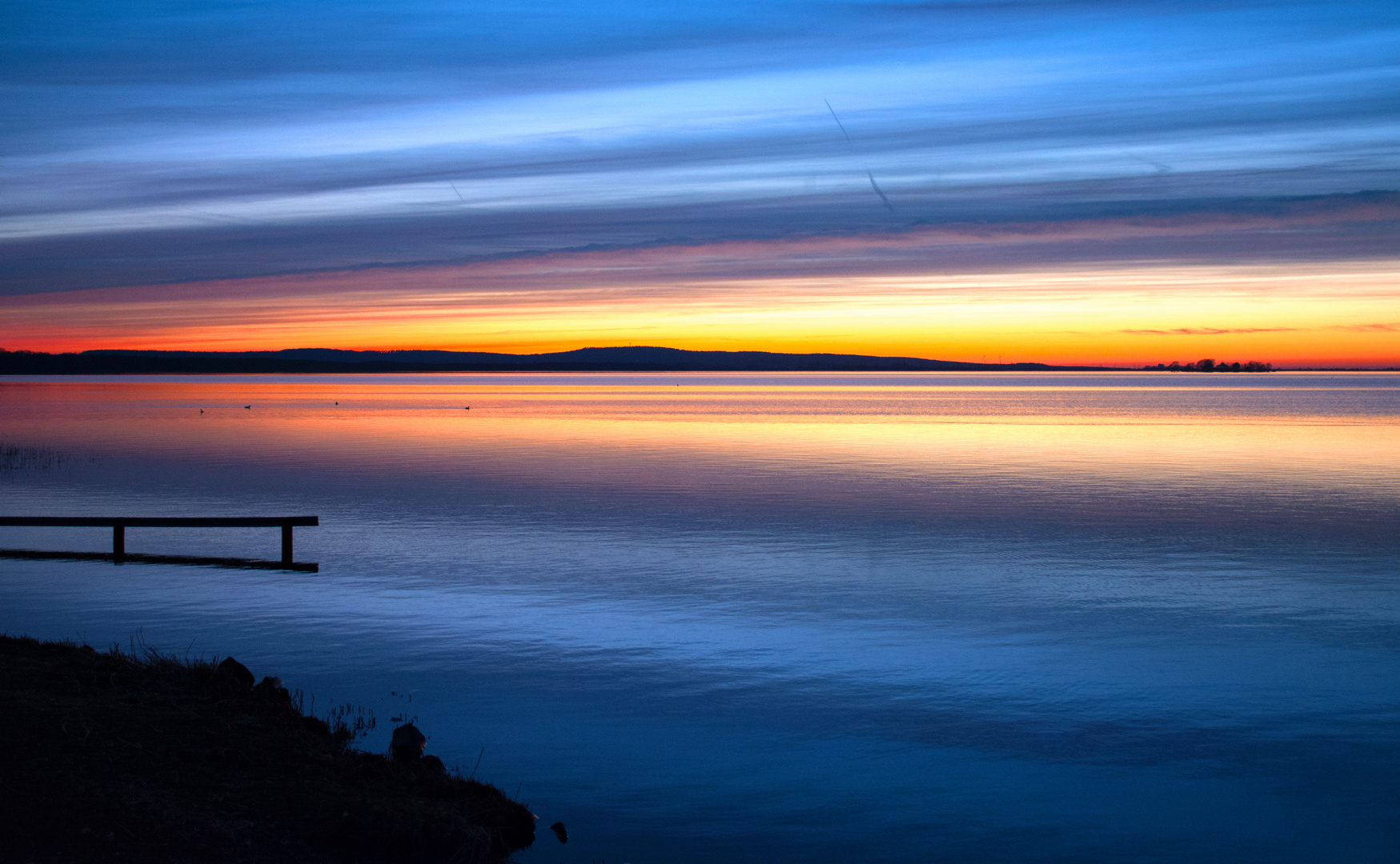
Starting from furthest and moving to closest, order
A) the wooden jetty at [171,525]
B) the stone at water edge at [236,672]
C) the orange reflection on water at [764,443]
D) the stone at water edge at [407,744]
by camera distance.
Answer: the orange reflection on water at [764,443] → the wooden jetty at [171,525] → the stone at water edge at [236,672] → the stone at water edge at [407,744]

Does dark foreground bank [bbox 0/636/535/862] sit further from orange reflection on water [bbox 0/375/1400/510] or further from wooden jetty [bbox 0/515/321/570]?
orange reflection on water [bbox 0/375/1400/510]

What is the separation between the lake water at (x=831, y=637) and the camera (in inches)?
387

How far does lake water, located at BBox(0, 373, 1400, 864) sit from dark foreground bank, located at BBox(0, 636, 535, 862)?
103cm

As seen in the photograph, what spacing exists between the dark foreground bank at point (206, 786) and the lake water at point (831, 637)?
1029 mm

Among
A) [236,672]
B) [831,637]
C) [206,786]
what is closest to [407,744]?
[206,786]

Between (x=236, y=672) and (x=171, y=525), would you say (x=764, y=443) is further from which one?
(x=236, y=672)

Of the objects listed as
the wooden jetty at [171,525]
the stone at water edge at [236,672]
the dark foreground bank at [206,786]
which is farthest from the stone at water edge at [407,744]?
the wooden jetty at [171,525]

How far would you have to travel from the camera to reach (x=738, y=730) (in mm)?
11672

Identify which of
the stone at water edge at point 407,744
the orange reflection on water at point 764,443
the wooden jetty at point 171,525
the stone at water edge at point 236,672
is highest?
the orange reflection on water at point 764,443

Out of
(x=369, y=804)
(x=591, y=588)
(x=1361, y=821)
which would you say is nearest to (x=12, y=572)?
(x=591, y=588)

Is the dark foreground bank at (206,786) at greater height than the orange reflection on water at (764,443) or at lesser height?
lesser

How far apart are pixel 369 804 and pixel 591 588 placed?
1084 centimetres

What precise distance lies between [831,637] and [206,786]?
909 centimetres

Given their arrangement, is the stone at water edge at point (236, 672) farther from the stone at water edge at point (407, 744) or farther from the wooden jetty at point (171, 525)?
the wooden jetty at point (171, 525)
